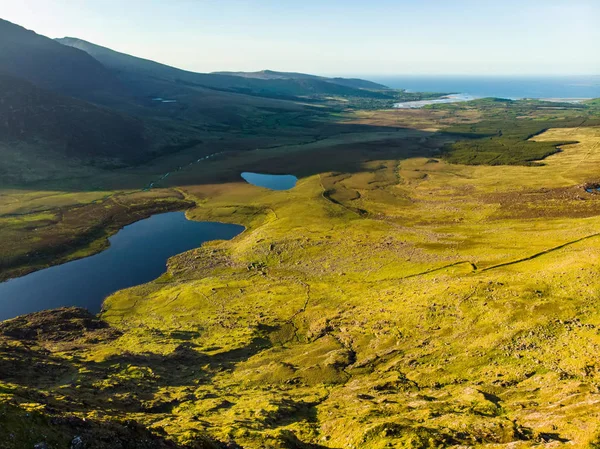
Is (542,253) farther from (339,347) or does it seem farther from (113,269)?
(113,269)

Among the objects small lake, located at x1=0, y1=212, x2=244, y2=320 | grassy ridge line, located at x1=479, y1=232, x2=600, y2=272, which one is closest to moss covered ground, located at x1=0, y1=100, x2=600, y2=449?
grassy ridge line, located at x1=479, y1=232, x2=600, y2=272

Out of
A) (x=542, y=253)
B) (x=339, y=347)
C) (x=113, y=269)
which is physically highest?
(x=542, y=253)

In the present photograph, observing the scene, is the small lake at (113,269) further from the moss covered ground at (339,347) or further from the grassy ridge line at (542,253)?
the grassy ridge line at (542,253)

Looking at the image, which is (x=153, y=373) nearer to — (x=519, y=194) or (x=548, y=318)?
(x=548, y=318)

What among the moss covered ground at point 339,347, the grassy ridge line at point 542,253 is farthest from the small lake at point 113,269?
the grassy ridge line at point 542,253

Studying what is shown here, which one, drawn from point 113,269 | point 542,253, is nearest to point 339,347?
point 542,253

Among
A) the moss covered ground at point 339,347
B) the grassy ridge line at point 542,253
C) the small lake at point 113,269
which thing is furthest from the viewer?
the small lake at point 113,269

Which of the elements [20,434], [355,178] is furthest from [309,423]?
[355,178]
